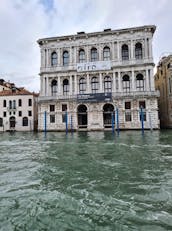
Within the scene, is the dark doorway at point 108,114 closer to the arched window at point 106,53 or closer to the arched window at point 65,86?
the arched window at point 65,86

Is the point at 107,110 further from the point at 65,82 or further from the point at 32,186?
the point at 32,186

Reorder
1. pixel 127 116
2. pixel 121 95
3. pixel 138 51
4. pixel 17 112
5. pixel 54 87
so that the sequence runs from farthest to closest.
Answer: pixel 17 112 → pixel 54 87 → pixel 138 51 → pixel 127 116 → pixel 121 95

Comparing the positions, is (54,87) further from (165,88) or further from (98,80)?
(165,88)

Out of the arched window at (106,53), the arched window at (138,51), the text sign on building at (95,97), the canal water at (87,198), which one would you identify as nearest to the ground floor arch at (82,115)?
the text sign on building at (95,97)

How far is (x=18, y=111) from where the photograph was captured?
118 ft

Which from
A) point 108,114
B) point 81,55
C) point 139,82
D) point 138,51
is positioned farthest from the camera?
point 81,55

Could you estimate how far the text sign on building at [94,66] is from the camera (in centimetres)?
3022

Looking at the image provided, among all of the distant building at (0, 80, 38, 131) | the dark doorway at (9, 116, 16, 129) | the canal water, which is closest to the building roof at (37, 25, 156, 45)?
the distant building at (0, 80, 38, 131)

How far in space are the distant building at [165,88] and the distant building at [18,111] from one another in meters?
21.8

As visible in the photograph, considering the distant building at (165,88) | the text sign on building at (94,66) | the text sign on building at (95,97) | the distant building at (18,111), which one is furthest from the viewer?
the distant building at (18,111)

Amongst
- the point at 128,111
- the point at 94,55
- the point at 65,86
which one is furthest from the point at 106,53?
the point at 128,111

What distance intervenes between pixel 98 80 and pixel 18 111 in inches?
611

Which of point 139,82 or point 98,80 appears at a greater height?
point 98,80

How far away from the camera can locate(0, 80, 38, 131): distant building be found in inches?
1404
